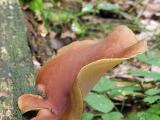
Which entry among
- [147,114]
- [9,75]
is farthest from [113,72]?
[9,75]

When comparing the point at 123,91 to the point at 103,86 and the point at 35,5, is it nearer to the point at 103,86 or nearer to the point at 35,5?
the point at 103,86

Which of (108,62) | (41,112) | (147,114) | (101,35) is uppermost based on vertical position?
(108,62)

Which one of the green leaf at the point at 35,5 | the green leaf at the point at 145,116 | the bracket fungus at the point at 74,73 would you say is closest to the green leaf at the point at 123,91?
the green leaf at the point at 145,116

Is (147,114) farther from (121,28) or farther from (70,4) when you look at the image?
(70,4)

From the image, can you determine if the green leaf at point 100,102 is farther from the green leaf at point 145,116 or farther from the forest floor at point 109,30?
the green leaf at point 145,116

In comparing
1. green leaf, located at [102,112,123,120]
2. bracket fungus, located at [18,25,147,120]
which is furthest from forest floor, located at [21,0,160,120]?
bracket fungus, located at [18,25,147,120]

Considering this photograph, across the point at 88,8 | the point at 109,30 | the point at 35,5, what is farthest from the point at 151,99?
the point at 88,8

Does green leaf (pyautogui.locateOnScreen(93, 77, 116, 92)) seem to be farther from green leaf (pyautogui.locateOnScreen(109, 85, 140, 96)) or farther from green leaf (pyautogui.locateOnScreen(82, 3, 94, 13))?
green leaf (pyautogui.locateOnScreen(82, 3, 94, 13))
